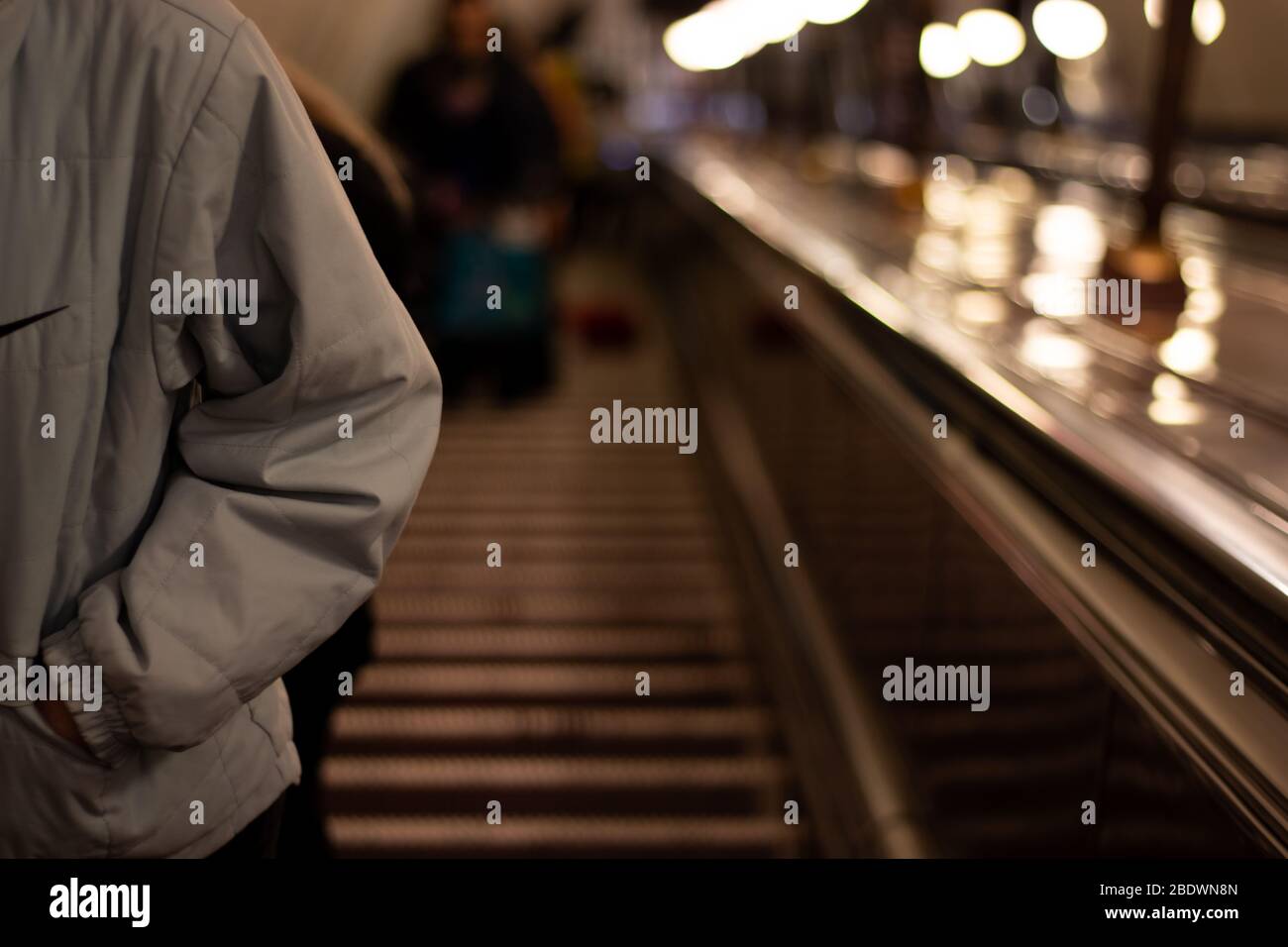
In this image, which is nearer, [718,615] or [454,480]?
[718,615]

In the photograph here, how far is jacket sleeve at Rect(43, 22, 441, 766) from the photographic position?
1068 mm

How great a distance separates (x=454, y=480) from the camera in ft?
18.4

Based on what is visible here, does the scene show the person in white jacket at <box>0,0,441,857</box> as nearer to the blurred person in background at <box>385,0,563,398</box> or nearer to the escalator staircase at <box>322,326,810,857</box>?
the escalator staircase at <box>322,326,810,857</box>

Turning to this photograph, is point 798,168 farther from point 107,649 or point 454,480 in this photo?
point 107,649

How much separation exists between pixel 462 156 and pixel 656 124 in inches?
856

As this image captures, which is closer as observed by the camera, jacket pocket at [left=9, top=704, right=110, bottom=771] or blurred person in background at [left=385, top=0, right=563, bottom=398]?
jacket pocket at [left=9, top=704, right=110, bottom=771]

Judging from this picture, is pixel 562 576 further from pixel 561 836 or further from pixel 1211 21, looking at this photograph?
pixel 1211 21

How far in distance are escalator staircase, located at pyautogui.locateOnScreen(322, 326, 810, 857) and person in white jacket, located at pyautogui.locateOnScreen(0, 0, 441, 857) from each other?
0.85 meters

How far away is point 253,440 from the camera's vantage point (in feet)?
3.68

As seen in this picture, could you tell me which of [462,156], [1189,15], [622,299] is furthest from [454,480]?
[622,299]

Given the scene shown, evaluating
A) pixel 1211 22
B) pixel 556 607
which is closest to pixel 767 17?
pixel 1211 22

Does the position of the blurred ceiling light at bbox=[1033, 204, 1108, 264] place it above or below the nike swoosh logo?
above
